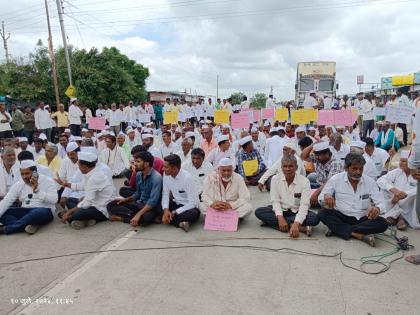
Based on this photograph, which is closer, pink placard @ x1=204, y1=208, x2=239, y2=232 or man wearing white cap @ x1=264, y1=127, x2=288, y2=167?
pink placard @ x1=204, y1=208, x2=239, y2=232

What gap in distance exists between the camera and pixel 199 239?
4.46m

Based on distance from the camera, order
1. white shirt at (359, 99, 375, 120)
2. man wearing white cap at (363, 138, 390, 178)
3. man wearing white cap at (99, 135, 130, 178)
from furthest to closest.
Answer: white shirt at (359, 99, 375, 120) → man wearing white cap at (99, 135, 130, 178) → man wearing white cap at (363, 138, 390, 178)

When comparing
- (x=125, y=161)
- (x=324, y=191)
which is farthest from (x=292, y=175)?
(x=125, y=161)

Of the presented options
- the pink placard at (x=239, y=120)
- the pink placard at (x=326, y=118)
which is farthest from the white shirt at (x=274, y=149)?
the pink placard at (x=239, y=120)

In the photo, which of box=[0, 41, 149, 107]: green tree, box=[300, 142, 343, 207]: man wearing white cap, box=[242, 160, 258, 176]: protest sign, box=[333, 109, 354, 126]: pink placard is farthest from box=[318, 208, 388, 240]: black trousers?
box=[0, 41, 149, 107]: green tree

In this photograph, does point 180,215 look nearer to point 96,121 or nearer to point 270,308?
point 270,308

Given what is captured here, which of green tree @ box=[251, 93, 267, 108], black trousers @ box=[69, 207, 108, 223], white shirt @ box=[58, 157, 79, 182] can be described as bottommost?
black trousers @ box=[69, 207, 108, 223]

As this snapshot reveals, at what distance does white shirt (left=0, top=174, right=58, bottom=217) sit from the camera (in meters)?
5.03

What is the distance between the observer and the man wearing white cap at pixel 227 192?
489 centimetres

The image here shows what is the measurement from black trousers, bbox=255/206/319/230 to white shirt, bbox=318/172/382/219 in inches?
13.1

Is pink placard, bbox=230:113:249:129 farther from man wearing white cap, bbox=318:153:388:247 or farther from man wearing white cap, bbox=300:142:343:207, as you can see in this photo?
man wearing white cap, bbox=318:153:388:247

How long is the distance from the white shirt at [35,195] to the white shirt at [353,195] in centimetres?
399

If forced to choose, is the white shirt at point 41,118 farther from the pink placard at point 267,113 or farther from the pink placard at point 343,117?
the pink placard at point 343,117

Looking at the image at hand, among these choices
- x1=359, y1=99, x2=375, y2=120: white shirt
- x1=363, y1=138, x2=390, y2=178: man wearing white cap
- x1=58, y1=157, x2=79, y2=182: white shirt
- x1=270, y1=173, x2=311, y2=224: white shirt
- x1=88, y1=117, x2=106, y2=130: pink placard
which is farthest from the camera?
x1=359, y1=99, x2=375, y2=120: white shirt
